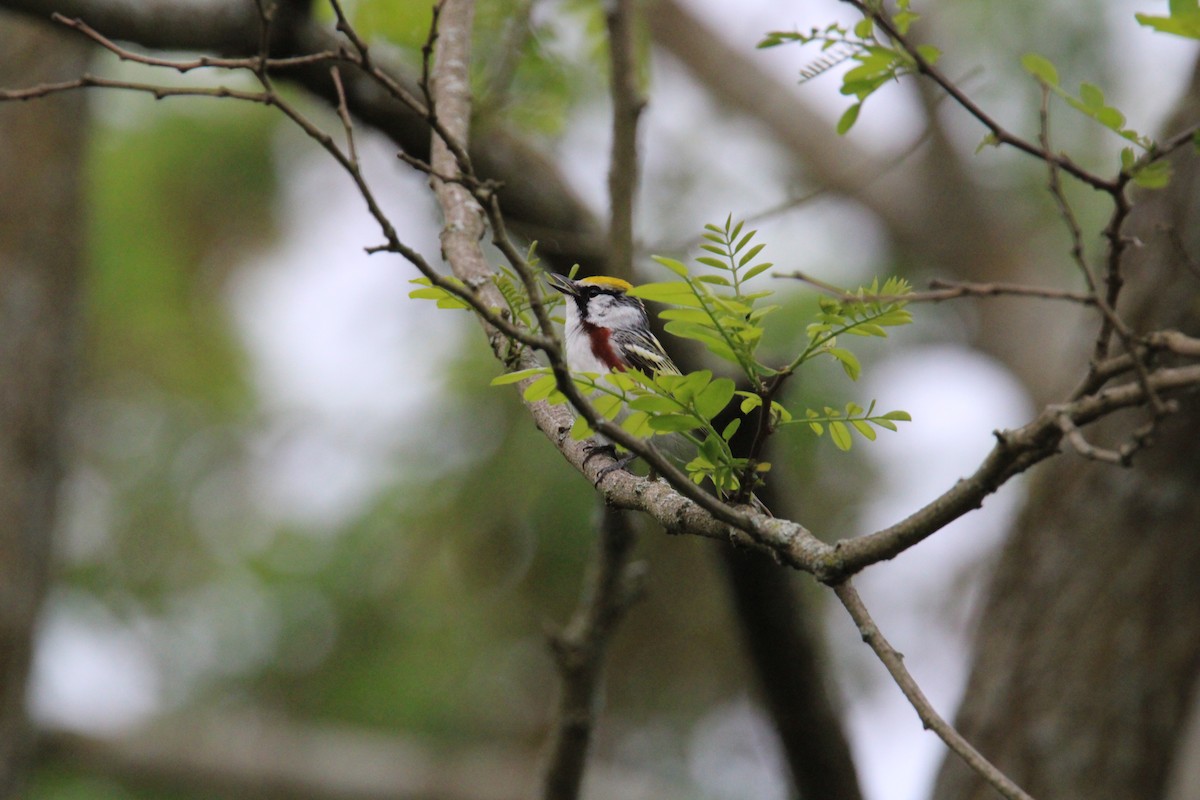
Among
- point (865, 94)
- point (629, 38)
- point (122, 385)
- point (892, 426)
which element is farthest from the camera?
point (122, 385)

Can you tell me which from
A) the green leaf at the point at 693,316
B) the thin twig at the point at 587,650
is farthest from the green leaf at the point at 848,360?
the thin twig at the point at 587,650

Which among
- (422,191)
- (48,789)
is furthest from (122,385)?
(422,191)

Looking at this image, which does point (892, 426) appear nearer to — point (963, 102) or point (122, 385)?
point (963, 102)

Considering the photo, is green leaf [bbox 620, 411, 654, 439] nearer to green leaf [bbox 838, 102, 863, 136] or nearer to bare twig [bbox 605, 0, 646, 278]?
green leaf [bbox 838, 102, 863, 136]

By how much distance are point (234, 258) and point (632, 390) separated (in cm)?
909

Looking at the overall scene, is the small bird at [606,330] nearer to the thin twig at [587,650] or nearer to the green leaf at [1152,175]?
the thin twig at [587,650]

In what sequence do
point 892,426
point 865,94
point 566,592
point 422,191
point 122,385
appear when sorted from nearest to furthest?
point 892,426
point 865,94
point 422,191
point 566,592
point 122,385

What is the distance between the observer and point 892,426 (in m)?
2.04

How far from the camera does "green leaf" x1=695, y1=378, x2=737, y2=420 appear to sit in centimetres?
190

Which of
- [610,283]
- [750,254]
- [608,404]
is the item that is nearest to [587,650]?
[610,283]

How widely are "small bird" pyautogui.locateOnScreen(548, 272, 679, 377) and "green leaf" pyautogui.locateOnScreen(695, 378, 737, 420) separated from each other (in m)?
1.45

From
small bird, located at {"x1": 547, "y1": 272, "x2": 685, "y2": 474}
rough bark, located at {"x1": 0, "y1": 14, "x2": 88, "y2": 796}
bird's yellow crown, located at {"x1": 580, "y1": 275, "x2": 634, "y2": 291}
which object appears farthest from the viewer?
rough bark, located at {"x1": 0, "y1": 14, "x2": 88, "y2": 796}

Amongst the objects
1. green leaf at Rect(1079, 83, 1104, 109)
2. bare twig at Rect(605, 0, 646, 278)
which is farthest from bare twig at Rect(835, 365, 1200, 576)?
bare twig at Rect(605, 0, 646, 278)

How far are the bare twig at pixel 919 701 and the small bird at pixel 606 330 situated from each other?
177 centimetres
